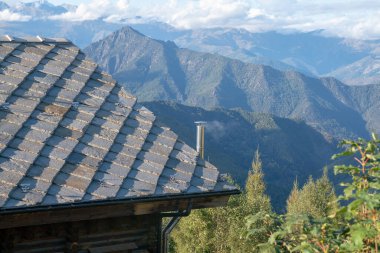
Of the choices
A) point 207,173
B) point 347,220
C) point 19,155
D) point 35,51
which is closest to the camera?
point 347,220

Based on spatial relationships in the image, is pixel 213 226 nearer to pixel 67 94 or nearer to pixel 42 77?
pixel 42 77

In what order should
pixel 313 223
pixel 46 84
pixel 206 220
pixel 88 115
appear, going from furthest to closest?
1. pixel 206 220
2. pixel 46 84
3. pixel 88 115
4. pixel 313 223

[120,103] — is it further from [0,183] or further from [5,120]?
[0,183]

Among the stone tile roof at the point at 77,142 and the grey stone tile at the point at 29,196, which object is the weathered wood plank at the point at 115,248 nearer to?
the stone tile roof at the point at 77,142

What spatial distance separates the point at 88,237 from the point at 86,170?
0.74 metres

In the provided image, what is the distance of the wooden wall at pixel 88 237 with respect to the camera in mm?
5043

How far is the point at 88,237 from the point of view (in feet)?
17.9

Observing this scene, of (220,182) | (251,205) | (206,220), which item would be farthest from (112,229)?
(251,205)

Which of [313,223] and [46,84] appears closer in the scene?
[313,223]

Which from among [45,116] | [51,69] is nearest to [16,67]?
[51,69]

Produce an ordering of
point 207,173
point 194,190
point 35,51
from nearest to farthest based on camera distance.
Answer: point 194,190, point 207,173, point 35,51

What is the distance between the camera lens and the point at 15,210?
450 cm

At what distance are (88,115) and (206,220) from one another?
25.8m

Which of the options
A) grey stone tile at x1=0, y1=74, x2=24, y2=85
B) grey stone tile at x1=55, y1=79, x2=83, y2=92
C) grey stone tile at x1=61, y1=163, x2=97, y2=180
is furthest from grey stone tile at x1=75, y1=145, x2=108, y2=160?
grey stone tile at x1=0, y1=74, x2=24, y2=85
